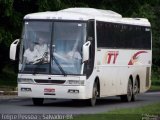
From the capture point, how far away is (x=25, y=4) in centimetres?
4322

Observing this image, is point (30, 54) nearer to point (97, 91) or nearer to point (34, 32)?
point (34, 32)

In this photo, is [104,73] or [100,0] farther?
[100,0]

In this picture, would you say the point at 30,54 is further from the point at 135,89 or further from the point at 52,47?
the point at 135,89

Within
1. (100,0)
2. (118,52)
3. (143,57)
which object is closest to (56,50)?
(118,52)

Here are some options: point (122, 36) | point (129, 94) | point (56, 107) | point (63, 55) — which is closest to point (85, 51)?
point (63, 55)

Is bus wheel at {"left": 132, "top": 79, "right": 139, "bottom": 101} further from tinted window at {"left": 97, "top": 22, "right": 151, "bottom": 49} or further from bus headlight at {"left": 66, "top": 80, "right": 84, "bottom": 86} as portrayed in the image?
bus headlight at {"left": 66, "top": 80, "right": 84, "bottom": 86}

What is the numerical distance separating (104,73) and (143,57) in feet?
17.1

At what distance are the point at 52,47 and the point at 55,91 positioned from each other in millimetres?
1572

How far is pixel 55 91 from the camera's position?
2684 cm

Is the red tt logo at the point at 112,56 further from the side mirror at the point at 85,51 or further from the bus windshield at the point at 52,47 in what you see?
the side mirror at the point at 85,51

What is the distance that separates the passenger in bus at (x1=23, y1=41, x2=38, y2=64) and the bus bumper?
904mm

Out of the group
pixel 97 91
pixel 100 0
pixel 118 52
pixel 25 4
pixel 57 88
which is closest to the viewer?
pixel 57 88

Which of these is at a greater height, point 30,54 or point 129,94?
point 30,54

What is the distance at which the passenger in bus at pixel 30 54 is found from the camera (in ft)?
89.5
